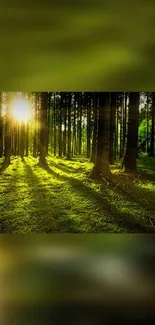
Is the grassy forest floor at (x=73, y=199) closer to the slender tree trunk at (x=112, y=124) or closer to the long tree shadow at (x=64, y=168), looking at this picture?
the long tree shadow at (x=64, y=168)

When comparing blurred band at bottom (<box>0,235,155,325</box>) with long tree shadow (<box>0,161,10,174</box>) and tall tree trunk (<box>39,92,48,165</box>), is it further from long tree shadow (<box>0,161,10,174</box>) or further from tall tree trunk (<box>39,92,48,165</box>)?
tall tree trunk (<box>39,92,48,165</box>)

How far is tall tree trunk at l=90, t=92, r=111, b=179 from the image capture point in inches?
317

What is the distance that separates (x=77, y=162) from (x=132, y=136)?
1062mm

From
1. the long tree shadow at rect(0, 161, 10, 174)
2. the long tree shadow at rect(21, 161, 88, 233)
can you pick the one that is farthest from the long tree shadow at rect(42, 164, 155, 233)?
the long tree shadow at rect(0, 161, 10, 174)

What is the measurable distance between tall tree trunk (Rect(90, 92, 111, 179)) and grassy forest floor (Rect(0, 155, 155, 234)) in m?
0.12

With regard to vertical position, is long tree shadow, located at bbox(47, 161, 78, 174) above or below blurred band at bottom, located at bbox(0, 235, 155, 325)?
above

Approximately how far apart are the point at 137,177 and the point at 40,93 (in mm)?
2191

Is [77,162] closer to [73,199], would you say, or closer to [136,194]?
[73,199]

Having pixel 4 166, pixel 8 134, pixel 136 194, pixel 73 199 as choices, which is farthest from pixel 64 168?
pixel 136 194

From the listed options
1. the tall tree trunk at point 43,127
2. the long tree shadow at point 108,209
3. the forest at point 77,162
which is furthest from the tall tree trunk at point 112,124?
the tall tree trunk at point 43,127

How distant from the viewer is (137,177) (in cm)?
798
